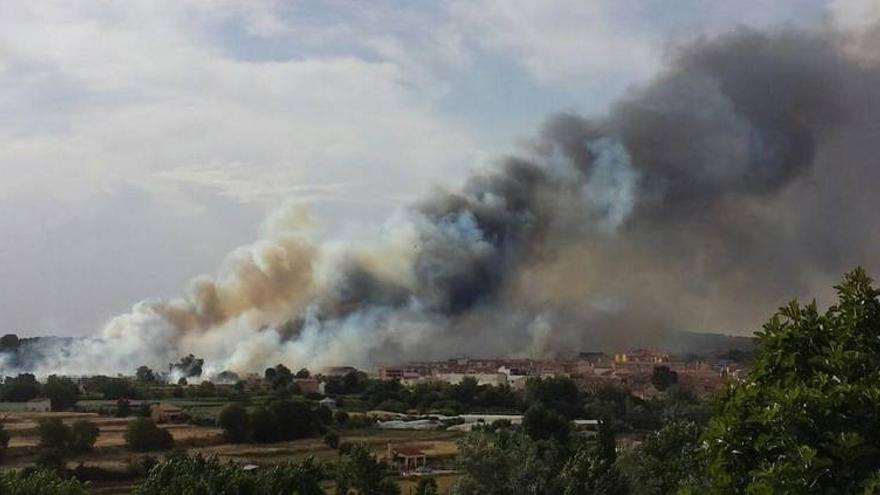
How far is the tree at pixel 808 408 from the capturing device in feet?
23.9

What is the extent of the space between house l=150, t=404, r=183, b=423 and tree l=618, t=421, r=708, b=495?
22390 millimetres

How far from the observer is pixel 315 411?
131 ft

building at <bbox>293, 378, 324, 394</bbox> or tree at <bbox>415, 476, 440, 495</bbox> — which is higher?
building at <bbox>293, 378, 324, 394</bbox>

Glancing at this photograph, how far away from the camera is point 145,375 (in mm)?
55031

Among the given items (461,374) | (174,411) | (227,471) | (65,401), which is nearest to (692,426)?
(227,471)

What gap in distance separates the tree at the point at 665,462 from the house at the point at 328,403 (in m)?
21.3

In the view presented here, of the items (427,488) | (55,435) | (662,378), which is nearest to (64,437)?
(55,435)

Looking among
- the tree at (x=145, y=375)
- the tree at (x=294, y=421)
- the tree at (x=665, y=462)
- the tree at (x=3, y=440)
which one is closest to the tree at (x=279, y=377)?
the tree at (x=145, y=375)

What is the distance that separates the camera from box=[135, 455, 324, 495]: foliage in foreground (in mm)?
17453

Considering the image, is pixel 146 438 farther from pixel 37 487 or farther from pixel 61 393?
pixel 37 487

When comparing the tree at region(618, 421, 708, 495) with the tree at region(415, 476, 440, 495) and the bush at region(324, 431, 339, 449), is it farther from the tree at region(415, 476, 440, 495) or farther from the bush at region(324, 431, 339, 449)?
the bush at region(324, 431, 339, 449)

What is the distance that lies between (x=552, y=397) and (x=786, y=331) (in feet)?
139

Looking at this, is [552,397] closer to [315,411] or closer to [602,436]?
[315,411]

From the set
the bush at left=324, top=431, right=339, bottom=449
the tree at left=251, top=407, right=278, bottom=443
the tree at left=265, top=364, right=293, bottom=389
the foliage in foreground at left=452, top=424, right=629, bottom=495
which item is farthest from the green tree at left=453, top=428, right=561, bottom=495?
the tree at left=265, top=364, right=293, bottom=389
